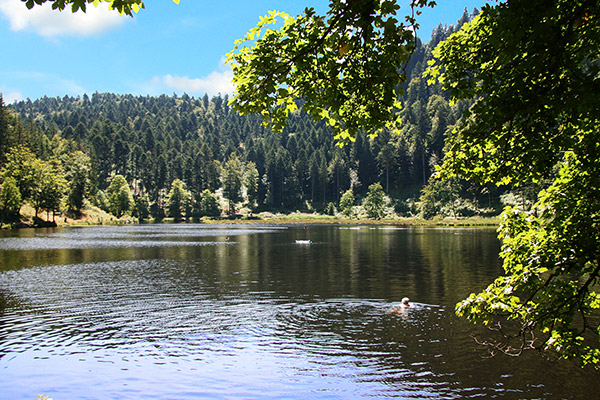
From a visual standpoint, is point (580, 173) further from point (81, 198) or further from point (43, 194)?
point (81, 198)

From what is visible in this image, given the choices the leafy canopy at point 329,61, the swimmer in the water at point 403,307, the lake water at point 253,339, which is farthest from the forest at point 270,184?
the leafy canopy at point 329,61

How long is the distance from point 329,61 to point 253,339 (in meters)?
14.9

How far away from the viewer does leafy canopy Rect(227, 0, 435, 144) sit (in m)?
6.63

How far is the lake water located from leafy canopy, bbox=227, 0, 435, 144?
10.2 m

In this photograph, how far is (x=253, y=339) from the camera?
18750mm

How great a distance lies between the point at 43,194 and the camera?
368ft

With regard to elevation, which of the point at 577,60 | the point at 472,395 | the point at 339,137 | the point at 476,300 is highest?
the point at 577,60

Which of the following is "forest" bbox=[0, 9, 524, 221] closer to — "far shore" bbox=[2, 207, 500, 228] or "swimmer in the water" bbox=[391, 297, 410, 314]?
"far shore" bbox=[2, 207, 500, 228]

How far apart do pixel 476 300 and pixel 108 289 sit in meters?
28.9

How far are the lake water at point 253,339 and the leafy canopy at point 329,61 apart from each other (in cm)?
1022

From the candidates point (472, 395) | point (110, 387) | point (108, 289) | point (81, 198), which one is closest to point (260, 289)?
point (108, 289)

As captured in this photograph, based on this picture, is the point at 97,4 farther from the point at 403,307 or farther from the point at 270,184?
the point at 270,184

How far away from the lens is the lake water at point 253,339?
1375 centimetres

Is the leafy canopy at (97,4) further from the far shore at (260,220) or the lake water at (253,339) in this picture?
A: the far shore at (260,220)
